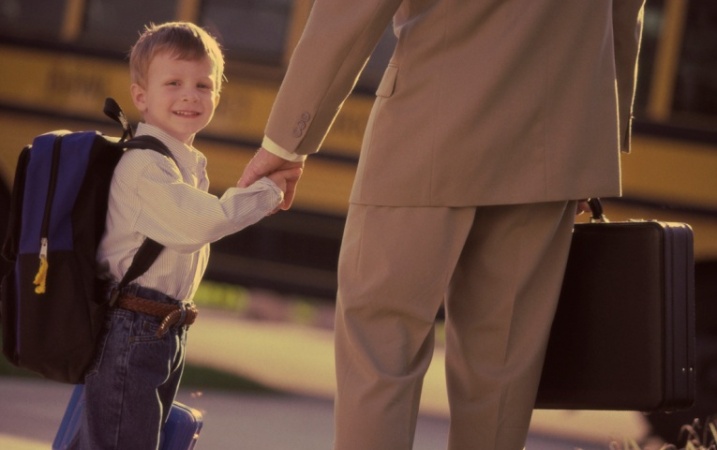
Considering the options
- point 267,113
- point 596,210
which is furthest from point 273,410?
point 596,210

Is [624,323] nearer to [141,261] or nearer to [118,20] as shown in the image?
[141,261]

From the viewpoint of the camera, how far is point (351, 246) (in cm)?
278

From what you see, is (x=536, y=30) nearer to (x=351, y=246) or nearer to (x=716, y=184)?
(x=351, y=246)

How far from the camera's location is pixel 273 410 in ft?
19.9

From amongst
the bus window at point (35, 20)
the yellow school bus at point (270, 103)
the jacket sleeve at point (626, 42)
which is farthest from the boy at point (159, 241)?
the bus window at point (35, 20)

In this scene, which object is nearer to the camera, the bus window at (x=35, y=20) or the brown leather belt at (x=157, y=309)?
the brown leather belt at (x=157, y=309)

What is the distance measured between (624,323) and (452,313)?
304 millimetres

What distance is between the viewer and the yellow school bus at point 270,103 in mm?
6355

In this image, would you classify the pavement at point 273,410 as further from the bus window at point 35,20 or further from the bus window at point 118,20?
the bus window at point 35,20

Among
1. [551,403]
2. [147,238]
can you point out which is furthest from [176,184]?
[551,403]

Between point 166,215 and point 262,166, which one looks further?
point 262,166

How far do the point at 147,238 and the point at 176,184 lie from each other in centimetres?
10

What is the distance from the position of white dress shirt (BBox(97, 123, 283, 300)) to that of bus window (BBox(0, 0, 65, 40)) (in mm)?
4359

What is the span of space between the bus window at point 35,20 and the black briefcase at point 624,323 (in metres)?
4.39
